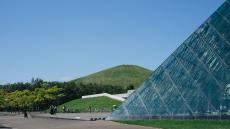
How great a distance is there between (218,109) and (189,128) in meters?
2.86

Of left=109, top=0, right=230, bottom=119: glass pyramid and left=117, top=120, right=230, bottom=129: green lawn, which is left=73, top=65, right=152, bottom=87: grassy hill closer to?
left=109, top=0, right=230, bottom=119: glass pyramid

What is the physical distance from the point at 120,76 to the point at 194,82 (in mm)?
153200

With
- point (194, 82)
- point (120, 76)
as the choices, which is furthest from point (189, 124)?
point (120, 76)

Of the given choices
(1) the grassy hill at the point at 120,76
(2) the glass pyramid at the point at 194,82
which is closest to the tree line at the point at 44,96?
(1) the grassy hill at the point at 120,76

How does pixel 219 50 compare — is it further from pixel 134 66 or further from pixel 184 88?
pixel 134 66

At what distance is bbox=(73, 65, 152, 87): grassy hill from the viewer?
545ft

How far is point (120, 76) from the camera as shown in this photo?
179 m

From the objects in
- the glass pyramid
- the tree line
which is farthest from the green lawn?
the tree line

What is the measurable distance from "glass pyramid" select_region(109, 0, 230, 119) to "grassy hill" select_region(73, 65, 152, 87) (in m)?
130

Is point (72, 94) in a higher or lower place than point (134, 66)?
lower

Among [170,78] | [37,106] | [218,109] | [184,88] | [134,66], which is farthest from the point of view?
[134,66]

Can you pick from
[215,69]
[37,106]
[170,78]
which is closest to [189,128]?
[215,69]

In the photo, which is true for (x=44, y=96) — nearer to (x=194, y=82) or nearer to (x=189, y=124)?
(x=194, y=82)

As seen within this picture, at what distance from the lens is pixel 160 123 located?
24.5 m
